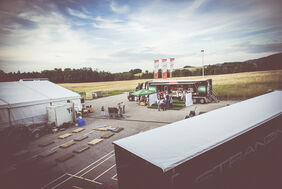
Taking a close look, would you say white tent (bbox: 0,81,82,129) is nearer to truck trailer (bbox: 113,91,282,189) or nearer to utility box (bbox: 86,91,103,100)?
truck trailer (bbox: 113,91,282,189)

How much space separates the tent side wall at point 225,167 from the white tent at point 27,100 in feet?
38.9

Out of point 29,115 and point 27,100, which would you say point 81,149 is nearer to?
point 29,115

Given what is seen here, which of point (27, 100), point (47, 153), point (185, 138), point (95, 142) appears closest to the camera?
point (185, 138)

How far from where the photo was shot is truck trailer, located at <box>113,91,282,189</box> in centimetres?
343

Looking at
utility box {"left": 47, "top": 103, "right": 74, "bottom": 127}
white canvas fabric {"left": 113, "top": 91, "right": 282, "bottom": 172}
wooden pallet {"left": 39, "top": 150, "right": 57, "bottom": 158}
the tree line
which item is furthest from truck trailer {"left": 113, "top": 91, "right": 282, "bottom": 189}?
the tree line

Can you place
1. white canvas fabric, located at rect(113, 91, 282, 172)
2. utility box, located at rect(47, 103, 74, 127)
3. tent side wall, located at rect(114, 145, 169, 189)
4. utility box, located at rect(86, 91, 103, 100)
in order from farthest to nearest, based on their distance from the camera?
utility box, located at rect(86, 91, 103, 100) < utility box, located at rect(47, 103, 74, 127) < white canvas fabric, located at rect(113, 91, 282, 172) < tent side wall, located at rect(114, 145, 169, 189)

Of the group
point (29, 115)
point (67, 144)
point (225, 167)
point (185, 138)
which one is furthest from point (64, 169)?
point (29, 115)

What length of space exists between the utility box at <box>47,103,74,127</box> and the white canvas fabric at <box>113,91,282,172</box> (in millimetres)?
10847

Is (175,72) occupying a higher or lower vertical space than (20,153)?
higher

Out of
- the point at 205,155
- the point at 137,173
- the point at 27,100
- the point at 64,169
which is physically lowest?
the point at 64,169

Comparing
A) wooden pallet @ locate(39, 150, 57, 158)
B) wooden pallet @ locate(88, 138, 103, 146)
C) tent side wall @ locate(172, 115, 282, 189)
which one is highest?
tent side wall @ locate(172, 115, 282, 189)

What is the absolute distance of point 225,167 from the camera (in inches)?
191

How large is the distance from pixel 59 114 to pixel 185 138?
12237 mm

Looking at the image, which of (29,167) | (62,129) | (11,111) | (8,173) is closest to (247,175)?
(8,173)
